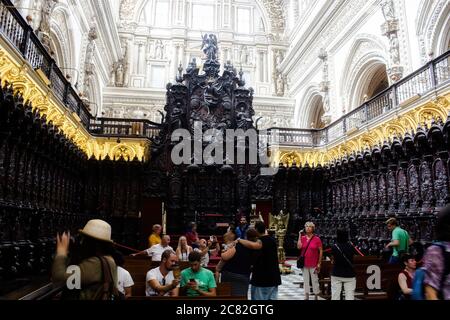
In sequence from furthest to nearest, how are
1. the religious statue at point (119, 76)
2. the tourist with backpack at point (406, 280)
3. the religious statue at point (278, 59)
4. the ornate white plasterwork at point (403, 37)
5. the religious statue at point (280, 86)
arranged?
the religious statue at point (278, 59), the religious statue at point (280, 86), the religious statue at point (119, 76), the ornate white plasterwork at point (403, 37), the tourist with backpack at point (406, 280)

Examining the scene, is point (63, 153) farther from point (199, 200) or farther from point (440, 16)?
point (440, 16)

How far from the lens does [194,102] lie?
18391 mm

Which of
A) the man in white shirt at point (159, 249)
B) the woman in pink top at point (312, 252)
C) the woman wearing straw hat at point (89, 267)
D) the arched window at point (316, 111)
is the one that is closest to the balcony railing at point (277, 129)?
the arched window at point (316, 111)

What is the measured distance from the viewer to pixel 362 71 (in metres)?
17.4

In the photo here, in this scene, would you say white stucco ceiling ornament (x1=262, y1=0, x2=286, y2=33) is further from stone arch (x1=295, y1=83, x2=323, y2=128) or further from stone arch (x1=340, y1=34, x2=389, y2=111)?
stone arch (x1=340, y1=34, x2=389, y2=111)

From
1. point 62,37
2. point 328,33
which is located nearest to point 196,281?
point 62,37

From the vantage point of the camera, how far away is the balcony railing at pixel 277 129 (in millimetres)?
8297

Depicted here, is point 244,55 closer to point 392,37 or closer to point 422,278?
point 392,37

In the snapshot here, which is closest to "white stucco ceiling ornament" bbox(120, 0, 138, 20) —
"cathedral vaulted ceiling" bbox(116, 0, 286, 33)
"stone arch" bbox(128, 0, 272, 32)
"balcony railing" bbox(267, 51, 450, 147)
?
"stone arch" bbox(128, 0, 272, 32)

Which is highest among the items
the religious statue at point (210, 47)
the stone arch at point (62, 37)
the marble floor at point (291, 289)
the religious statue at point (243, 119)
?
the religious statue at point (210, 47)

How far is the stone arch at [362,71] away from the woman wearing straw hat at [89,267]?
1623 centimetres

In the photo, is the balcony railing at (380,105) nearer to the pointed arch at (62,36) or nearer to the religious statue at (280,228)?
the religious statue at (280,228)
